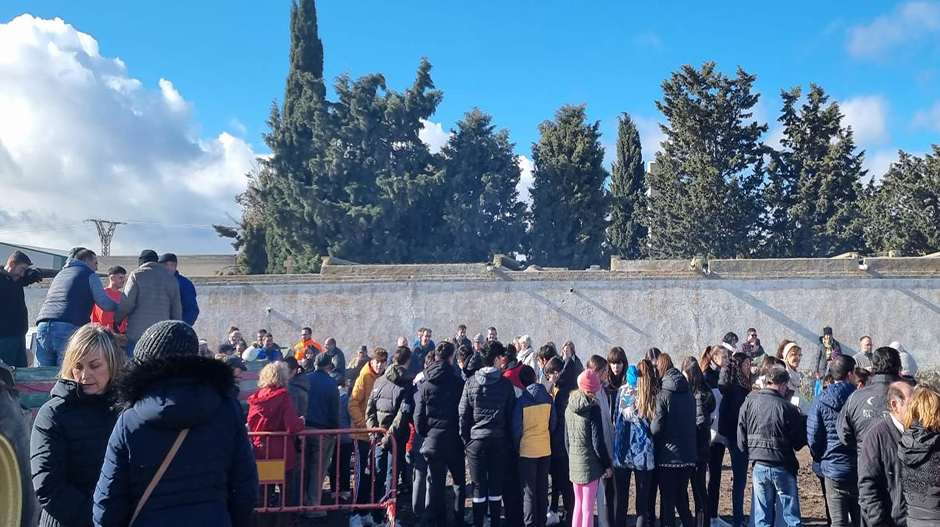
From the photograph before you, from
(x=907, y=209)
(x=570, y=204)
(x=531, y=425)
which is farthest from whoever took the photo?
(x=570, y=204)

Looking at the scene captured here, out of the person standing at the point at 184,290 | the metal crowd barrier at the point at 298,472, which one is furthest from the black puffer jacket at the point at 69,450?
the person standing at the point at 184,290

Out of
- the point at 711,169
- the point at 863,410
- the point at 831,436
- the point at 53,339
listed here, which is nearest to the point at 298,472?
the point at 53,339

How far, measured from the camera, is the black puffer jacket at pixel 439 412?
760cm

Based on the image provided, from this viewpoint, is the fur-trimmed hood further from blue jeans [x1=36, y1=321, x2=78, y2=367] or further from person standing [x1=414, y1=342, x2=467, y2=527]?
person standing [x1=414, y1=342, x2=467, y2=527]

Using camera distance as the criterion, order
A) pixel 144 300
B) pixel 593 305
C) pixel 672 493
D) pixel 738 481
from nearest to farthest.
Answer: pixel 144 300, pixel 672 493, pixel 738 481, pixel 593 305

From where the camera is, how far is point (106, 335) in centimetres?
381

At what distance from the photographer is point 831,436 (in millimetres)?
6375

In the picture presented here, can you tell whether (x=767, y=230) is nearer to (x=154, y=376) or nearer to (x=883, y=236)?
(x=883, y=236)

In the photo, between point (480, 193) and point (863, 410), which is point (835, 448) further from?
point (480, 193)

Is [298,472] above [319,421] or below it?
below

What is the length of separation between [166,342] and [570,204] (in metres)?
32.6

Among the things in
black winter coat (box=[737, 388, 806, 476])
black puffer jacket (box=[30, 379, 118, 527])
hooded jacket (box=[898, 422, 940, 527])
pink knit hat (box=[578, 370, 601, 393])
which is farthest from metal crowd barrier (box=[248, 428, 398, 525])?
hooded jacket (box=[898, 422, 940, 527])

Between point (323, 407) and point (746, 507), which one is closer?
point (323, 407)

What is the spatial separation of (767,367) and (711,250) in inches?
1026
